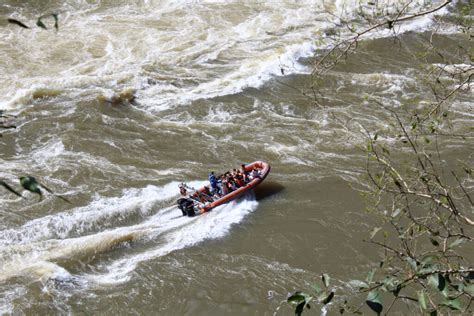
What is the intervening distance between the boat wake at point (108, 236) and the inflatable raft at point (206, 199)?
0.16 m

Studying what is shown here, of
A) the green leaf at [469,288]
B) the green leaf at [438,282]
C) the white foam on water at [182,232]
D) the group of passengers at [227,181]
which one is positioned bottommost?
the white foam on water at [182,232]

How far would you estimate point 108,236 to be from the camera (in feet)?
35.7

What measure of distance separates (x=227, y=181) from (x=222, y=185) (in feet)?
0.48

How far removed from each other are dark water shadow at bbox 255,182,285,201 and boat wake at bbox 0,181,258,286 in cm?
18

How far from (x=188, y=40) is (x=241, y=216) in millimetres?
9550

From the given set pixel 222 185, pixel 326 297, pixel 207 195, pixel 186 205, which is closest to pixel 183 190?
pixel 186 205

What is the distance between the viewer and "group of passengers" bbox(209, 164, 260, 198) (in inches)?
479

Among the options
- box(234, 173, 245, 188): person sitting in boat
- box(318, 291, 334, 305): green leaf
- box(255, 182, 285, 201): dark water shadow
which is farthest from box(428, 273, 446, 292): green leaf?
box(255, 182, 285, 201): dark water shadow

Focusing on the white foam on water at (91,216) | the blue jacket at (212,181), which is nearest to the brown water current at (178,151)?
the white foam on water at (91,216)

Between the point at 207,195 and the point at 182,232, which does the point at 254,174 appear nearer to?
the point at 207,195

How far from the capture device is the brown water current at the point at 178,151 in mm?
9797

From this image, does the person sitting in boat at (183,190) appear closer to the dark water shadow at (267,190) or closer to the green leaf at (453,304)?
the dark water shadow at (267,190)

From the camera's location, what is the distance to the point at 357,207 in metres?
11.7

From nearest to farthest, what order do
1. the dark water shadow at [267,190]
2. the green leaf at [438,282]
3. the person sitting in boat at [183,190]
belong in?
the green leaf at [438,282] → the person sitting in boat at [183,190] → the dark water shadow at [267,190]
